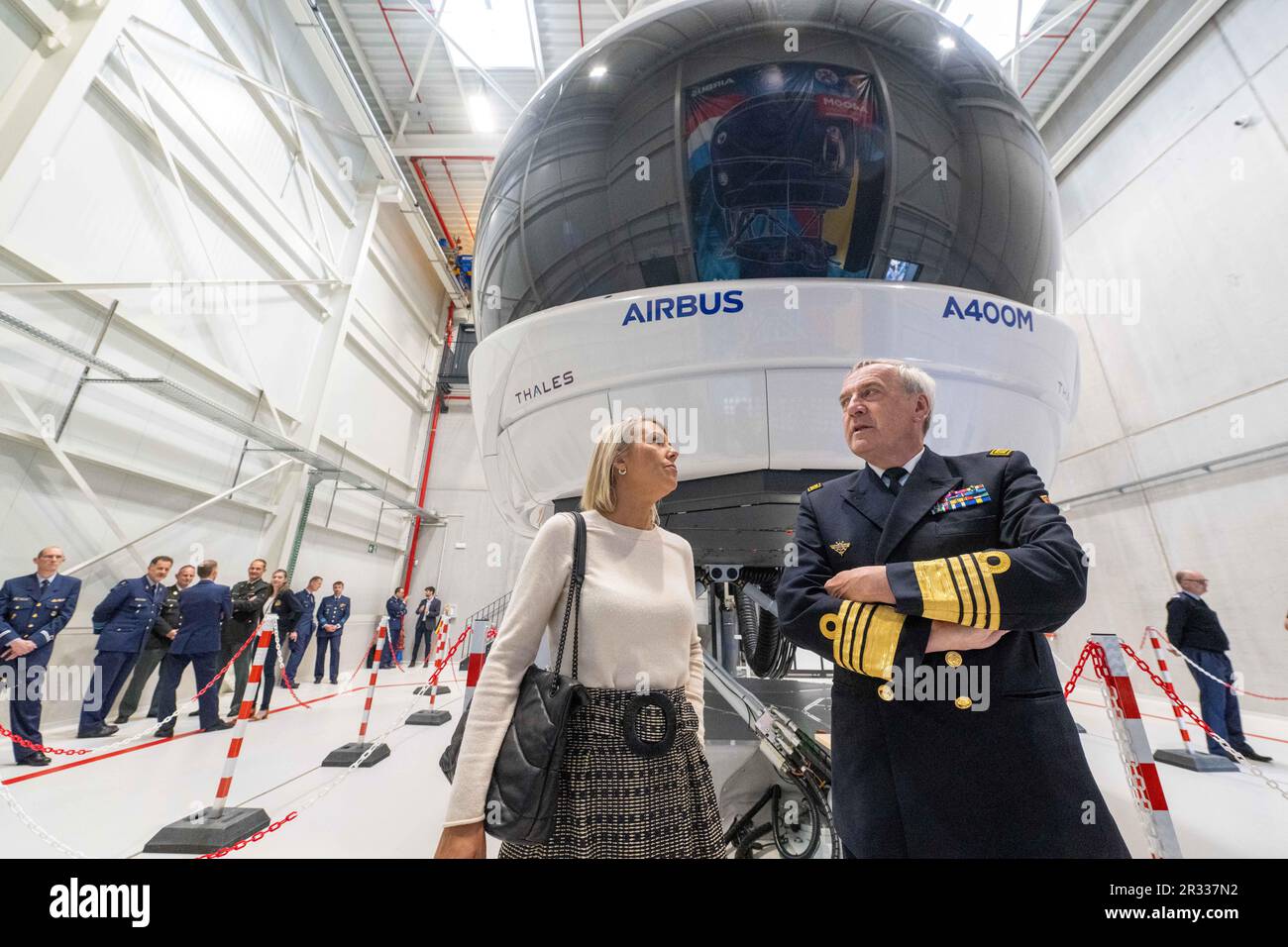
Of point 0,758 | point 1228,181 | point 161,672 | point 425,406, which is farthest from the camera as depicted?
point 425,406

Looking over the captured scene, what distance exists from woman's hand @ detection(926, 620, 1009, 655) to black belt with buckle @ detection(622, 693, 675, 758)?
1.64 feet

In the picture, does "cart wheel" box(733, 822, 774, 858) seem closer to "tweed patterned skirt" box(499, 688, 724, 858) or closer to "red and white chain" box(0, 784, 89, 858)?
"tweed patterned skirt" box(499, 688, 724, 858)

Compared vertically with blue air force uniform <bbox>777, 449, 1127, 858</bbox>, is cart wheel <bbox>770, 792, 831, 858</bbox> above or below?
below

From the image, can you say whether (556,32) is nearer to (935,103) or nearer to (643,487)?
(935,103)

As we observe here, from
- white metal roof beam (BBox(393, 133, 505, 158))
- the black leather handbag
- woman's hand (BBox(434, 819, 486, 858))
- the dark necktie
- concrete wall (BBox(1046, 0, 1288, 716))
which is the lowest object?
woman's hand (BBox(434, 819, 486, 858))

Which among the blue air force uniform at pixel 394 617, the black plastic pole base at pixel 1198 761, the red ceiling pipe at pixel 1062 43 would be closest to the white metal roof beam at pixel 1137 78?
the red ceiling pipe at pixel 1062 43

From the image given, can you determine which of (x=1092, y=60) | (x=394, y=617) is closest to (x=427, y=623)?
(x=394, y=617)

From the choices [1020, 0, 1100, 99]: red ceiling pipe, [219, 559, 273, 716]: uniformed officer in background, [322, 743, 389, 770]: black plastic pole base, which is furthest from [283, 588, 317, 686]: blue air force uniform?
[1020, 0, 1100, 99]: red ceiling pipe

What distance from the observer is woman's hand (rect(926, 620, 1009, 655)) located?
0.98 m

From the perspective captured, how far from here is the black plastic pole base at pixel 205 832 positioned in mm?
2617

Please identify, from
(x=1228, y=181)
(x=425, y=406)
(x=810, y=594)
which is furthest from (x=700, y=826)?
(x=425, y=406)

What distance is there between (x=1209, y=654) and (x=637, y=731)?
6.30 meters

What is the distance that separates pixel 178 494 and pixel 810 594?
30.5 ft

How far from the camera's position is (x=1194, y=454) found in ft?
25.6
